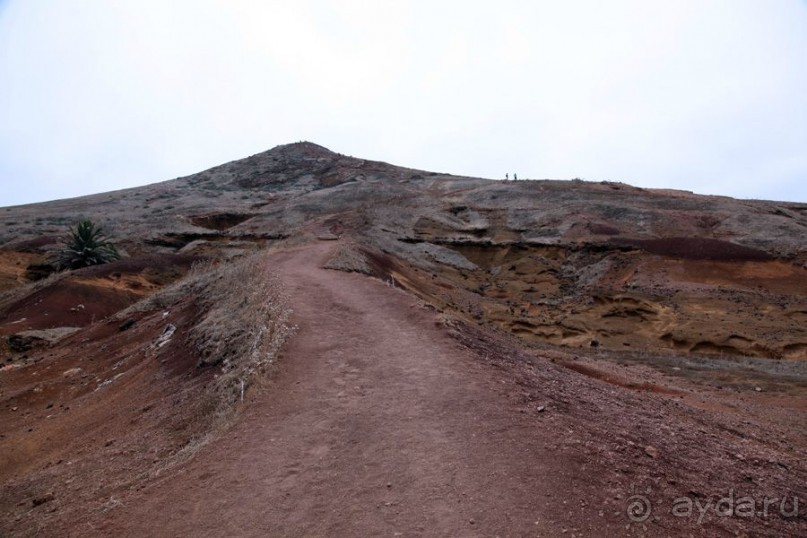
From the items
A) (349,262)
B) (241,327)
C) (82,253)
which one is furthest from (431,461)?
(82,253)

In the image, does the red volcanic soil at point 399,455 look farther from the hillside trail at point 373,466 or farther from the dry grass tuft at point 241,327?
the dry grass tuft at point 241,327

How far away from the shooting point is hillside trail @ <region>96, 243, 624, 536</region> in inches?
173

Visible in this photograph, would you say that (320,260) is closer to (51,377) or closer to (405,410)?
(51,377)

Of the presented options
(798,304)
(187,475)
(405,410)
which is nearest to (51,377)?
(187,475)

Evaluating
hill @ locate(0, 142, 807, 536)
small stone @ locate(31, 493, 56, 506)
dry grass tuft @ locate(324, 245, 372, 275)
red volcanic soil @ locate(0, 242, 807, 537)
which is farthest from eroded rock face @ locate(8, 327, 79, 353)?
small stone @ locate(31, 493, 56, 506)

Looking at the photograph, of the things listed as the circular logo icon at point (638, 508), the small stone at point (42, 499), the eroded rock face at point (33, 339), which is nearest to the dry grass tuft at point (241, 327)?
the small stone at point (42, 499)

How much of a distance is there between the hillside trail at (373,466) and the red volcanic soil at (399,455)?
0.06 feet

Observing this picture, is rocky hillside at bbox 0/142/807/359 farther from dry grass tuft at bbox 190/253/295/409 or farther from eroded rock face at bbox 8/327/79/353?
eroded rock face at bbox 8/327/79/353

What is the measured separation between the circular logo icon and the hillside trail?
22 centimetres

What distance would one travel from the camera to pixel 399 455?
5367 millimetres

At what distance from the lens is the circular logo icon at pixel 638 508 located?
437cm

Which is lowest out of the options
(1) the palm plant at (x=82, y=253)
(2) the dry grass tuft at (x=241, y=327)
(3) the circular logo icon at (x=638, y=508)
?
(3) the circular logo icon at (x=638, y=508)

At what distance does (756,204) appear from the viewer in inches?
1516

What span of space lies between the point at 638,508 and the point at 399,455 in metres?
2.27
